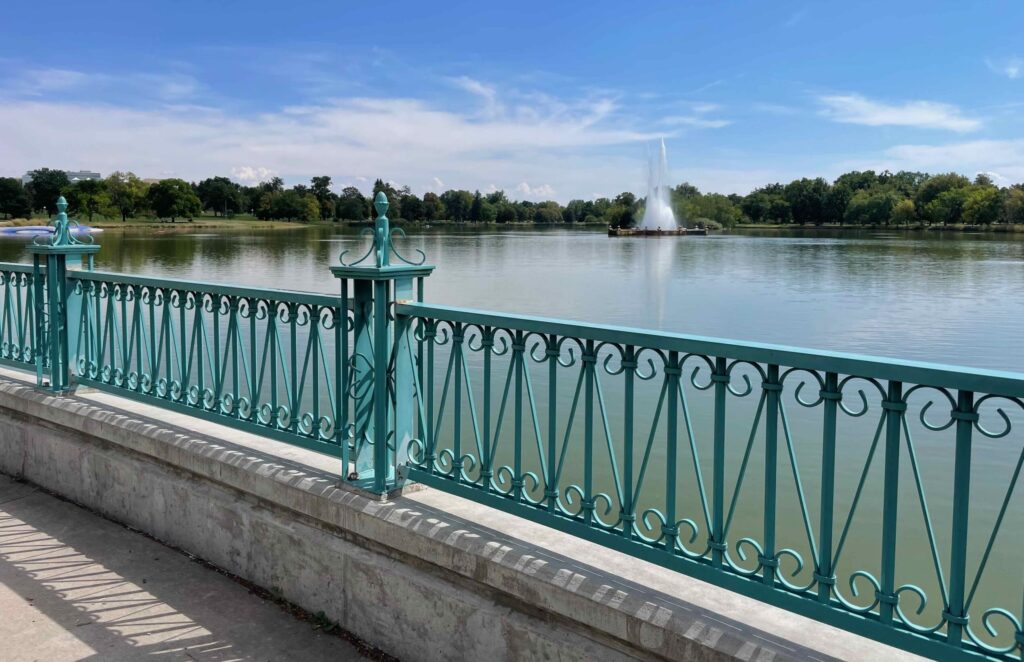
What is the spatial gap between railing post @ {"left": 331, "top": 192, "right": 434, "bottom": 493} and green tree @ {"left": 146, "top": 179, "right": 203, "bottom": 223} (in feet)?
455

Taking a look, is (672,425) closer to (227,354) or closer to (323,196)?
(227,354)

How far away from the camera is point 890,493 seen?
2848 millimetres

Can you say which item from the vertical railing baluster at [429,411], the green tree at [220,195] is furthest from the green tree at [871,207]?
the vertical railing baluster at [429,411]

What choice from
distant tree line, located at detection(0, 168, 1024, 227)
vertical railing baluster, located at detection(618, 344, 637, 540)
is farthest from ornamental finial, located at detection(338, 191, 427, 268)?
distant tree line, located at detection(0, 168, 1024, 227)

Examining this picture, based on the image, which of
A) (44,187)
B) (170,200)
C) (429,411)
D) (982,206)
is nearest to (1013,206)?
(982,206)

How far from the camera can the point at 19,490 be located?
6203 millimetres

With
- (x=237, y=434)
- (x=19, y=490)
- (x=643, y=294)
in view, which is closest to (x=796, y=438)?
(x=237, y=434)

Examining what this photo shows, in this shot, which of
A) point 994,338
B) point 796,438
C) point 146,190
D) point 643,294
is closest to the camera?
point 796,438

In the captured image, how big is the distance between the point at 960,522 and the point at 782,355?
715 mm

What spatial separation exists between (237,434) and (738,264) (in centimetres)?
4667

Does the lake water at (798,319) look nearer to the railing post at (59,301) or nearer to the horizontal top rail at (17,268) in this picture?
the railing post at (59,301)

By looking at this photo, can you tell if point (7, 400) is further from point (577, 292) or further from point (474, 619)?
point (577, 292)

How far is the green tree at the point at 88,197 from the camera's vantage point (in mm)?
121125

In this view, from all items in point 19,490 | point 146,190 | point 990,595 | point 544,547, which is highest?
point 146,190
